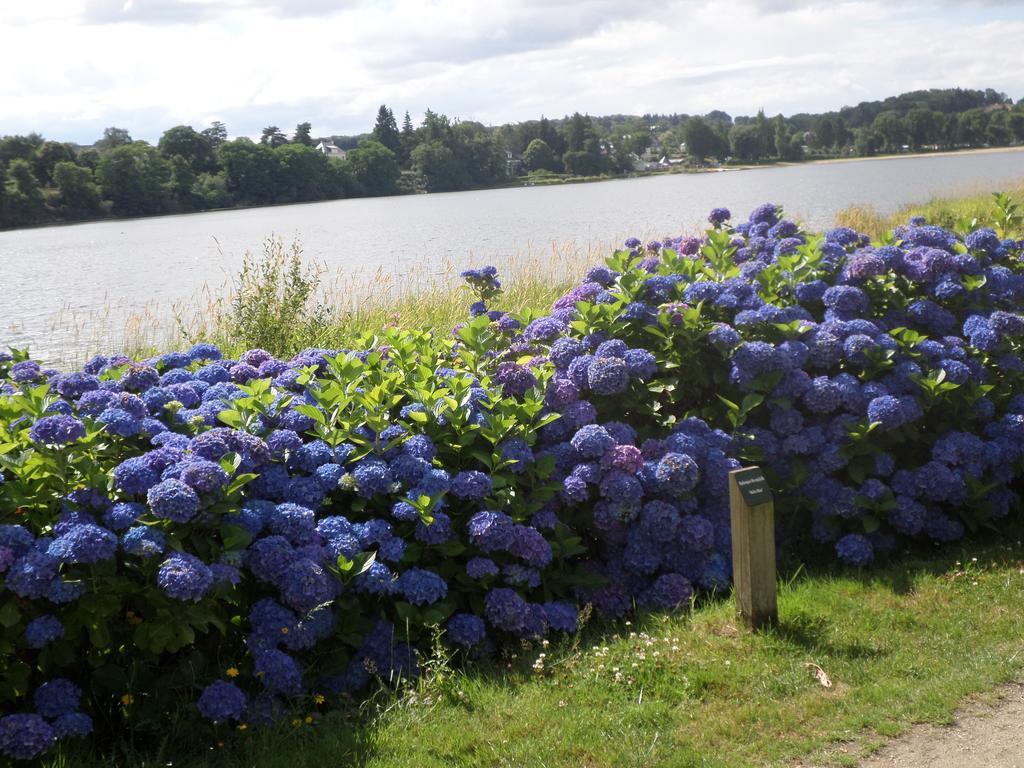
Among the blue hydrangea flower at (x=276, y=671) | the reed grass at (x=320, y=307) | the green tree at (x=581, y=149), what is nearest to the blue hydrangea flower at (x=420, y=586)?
the blue hydrangea flower at (x=276, y=671)

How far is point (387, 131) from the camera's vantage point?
91062 millimetres

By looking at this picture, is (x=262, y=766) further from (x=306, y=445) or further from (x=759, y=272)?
(x=759, y=272)

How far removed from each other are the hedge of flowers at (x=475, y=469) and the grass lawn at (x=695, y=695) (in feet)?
0.70

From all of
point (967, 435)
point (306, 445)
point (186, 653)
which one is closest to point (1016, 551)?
point (967, 435)

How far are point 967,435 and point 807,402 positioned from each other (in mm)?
1003

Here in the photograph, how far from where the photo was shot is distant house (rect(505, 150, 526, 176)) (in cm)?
8641

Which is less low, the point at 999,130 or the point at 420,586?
the point at 999,130

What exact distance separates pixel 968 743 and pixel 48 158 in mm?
64339

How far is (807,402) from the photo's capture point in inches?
211

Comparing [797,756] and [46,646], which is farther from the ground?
[46,646]

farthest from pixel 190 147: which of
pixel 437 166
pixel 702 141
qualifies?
pixel 702 141

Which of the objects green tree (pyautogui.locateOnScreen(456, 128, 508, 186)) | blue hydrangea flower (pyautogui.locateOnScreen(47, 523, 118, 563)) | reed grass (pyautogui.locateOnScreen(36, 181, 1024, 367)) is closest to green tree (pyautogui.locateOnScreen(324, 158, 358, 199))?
green tree (pyautogui.locateOnScreen(456, 128, 508, 186))

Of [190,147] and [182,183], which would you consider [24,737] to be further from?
[190,147]

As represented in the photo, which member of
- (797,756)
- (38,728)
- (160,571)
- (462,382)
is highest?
(462,382)
